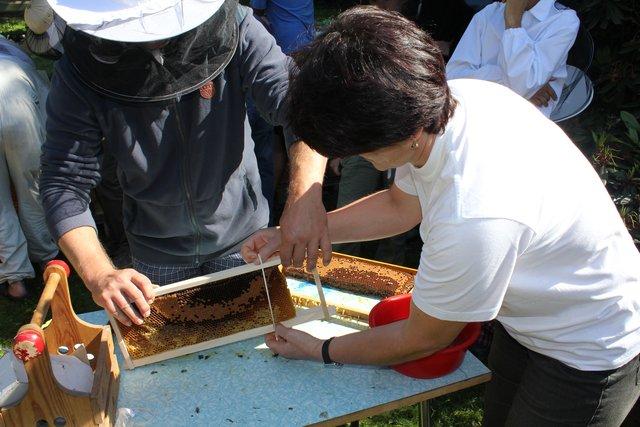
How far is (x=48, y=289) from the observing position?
66.8 inches

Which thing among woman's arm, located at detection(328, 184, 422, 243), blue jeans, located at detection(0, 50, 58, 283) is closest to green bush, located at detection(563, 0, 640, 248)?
woman's arm, located at detection(328, 184, 422, 243)

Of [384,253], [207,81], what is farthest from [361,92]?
[384,253]

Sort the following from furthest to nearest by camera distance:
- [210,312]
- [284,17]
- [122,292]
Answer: [284,17]
[210,312]
[122,292]

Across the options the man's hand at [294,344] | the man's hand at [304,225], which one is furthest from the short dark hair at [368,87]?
the man's hand at [294,344]

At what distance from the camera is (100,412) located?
1637 millimetres

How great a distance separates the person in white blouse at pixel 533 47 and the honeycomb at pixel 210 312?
181 cm

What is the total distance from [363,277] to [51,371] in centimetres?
114

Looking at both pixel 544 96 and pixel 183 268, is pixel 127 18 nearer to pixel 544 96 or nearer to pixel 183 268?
pixel 183 268

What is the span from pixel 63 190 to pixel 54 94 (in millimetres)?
295

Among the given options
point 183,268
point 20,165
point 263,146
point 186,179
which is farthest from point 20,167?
point 186,179

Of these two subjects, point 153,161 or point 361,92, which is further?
point 153,161

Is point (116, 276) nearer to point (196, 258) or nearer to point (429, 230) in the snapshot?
point (196, 258)

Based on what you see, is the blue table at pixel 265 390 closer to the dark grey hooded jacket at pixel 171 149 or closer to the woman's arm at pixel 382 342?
the woman's arm at pixel 382 342

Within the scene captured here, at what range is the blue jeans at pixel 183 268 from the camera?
224 cm
